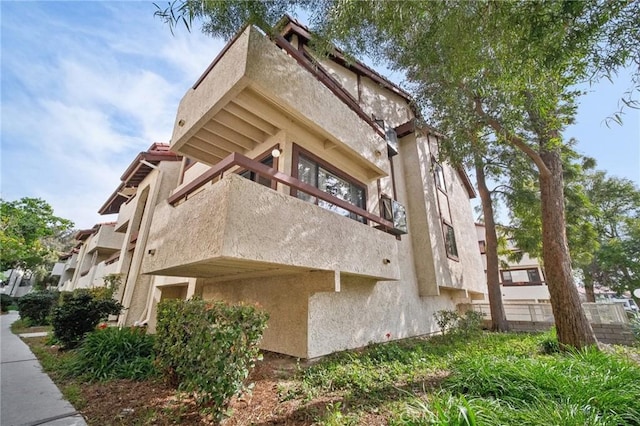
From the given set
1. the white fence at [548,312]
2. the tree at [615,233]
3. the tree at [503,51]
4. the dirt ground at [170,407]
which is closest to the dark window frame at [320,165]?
the tree at [503,51]

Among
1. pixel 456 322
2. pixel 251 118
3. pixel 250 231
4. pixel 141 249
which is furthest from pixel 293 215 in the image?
pixel 456 322

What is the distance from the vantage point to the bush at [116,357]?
5.19 meters

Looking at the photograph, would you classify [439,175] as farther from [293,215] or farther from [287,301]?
[293,215]

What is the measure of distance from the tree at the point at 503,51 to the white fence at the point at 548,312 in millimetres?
5610

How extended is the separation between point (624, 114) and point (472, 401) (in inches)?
213

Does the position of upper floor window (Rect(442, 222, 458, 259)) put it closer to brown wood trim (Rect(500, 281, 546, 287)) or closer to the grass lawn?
the grass lawn

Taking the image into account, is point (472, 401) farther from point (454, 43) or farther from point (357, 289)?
point (454, 43)

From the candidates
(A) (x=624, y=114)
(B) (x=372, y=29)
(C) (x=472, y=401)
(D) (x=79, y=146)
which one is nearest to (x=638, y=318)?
(A) (x=624, y=114)

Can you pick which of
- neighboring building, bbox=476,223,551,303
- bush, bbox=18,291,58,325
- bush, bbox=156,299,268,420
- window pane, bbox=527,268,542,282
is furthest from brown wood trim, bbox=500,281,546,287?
bush, bbox=18,291,58,325

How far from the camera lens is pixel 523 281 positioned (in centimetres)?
2703

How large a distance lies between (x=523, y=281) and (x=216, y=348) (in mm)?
33248

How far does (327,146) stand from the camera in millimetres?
7445

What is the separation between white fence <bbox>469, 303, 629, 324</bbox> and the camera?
11.2 m

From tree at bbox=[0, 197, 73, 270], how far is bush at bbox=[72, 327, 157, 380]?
463 inches
